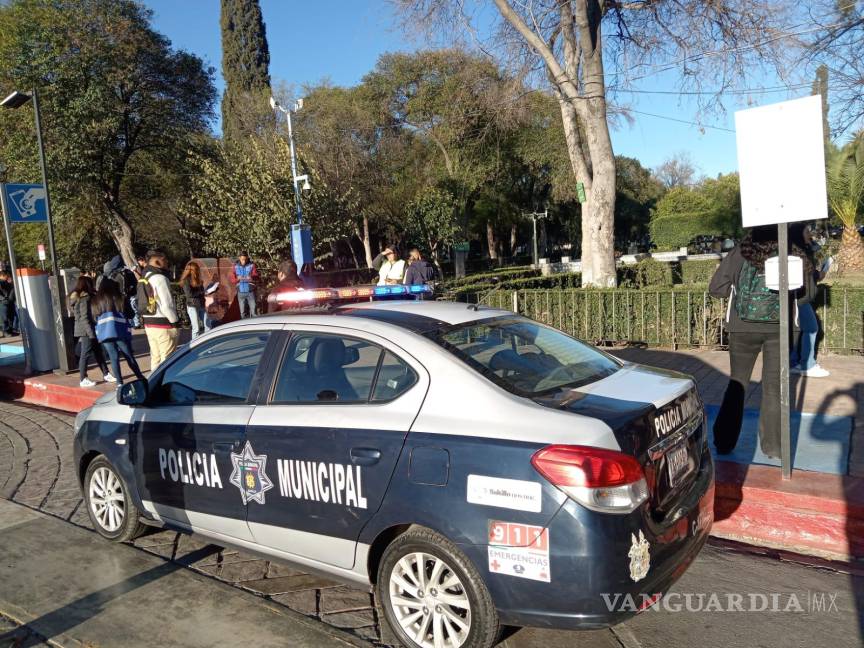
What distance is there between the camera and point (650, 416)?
294 centimetres

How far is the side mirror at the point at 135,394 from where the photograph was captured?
13.9 feet

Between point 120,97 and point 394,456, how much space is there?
25493 mm

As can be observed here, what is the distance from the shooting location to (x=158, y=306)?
884 cm

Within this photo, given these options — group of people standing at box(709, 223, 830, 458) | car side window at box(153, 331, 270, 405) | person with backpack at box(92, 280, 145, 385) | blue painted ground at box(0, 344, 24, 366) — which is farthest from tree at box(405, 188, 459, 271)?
car side window at box(153, 331, 270, 405)

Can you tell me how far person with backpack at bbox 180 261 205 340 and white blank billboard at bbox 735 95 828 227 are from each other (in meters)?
9.84

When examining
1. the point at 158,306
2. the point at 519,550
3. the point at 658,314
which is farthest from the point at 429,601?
the point at 658,314

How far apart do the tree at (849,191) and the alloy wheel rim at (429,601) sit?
21.5 metres

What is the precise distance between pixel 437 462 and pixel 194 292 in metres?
10.3

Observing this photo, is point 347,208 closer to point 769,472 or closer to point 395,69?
point 395,69

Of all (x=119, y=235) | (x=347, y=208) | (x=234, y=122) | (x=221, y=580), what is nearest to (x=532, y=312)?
(x=221, y=580)

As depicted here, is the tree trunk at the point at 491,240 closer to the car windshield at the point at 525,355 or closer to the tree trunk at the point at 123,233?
the tree trunk at the point at 123,233

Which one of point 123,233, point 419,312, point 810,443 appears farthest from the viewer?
point 123,233

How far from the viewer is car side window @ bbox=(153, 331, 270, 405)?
3893 millimetres

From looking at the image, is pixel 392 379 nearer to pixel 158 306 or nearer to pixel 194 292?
pixel 158 306
